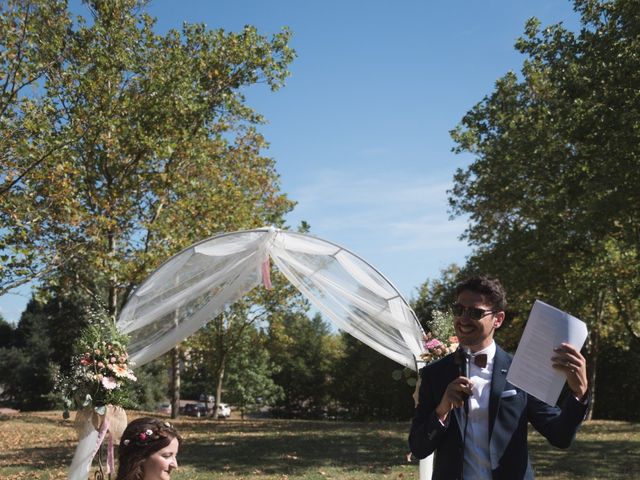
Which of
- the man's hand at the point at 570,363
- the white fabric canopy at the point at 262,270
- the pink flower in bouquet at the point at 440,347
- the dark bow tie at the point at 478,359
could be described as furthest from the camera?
the white fabric canopy at the point at 262,270

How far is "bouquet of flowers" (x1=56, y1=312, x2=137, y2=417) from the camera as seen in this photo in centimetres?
793

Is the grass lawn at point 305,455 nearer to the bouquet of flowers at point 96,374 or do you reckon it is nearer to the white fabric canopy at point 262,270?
the white fabric canopy at point 262,270

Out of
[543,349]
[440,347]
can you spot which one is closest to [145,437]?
[543,349]

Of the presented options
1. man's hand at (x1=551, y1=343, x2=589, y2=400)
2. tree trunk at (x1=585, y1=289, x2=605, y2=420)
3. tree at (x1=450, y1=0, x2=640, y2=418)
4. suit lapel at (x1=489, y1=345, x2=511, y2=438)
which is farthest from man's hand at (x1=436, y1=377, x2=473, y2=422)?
tree trunk at (x1=585, y1=289, x2=605, y2=420)

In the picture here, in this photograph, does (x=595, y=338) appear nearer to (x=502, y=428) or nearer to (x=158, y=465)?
(x=502, y=428)

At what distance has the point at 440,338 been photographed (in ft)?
28.2

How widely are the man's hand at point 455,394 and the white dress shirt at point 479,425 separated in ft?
0.78

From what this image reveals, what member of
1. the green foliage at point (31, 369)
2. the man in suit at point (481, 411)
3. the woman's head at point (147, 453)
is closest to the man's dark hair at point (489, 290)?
the man in suit at point (481, 411)

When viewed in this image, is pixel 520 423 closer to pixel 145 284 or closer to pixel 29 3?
pixel 145 284

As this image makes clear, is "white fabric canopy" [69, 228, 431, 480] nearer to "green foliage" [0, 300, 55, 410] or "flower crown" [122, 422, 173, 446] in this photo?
"flower crown" [122, 422, 173, 446]

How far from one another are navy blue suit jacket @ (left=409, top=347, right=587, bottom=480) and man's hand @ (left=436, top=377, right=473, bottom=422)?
0.13m

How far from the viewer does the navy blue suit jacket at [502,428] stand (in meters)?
3.28

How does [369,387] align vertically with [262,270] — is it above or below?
below

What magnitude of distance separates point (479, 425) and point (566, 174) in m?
12.5
